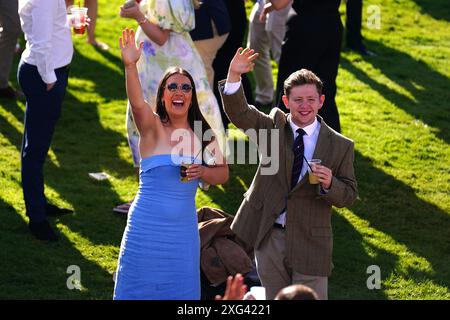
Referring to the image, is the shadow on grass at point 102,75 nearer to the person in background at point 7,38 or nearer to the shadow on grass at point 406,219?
the person in background at point 7,38

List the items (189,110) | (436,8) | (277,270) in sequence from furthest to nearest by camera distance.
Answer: (436,8) < (189,110) < (277,270)

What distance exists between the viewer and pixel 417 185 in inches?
395

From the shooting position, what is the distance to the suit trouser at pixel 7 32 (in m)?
11.2

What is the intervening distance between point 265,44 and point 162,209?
5.99 metres

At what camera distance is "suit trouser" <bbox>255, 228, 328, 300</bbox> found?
6.45m

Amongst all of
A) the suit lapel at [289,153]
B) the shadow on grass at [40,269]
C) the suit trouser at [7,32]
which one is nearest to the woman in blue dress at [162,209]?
the suit lapel at [289,153]

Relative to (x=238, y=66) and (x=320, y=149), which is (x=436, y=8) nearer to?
(x=320, y=149)

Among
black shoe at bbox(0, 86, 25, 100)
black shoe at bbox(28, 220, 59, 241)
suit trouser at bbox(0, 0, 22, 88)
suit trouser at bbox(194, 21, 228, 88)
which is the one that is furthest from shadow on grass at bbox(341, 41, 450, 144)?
black shoe at bbox(28, 220, 59, 241)

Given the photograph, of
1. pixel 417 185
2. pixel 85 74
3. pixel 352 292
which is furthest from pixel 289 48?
pixel 85 74

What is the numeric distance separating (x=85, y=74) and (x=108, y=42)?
1.27m

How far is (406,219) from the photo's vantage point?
9.27 metres

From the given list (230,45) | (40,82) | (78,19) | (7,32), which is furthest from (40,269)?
(7,32)

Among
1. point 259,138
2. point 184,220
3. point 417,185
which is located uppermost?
point 259,138

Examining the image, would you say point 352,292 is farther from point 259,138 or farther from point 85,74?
point 85,74
